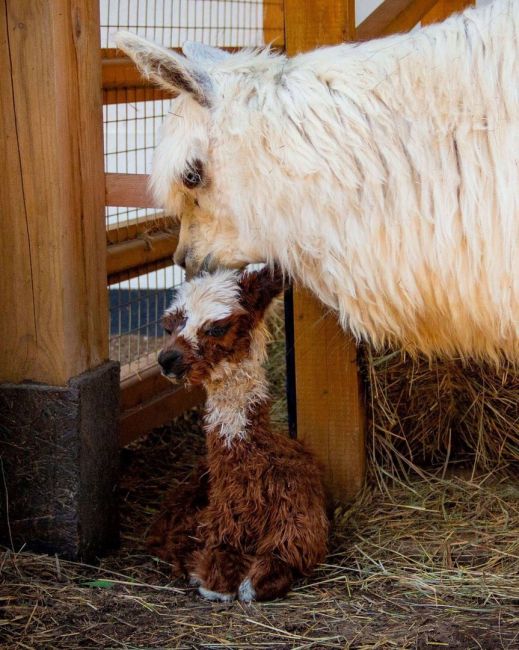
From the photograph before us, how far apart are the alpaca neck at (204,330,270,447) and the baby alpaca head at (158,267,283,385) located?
0.05 m

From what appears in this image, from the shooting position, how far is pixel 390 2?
4219 millimetres

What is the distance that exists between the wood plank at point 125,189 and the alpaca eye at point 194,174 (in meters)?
0.80

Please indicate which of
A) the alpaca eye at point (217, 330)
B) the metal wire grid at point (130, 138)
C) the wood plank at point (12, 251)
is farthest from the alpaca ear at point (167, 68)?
the metal wire grid at point (130, 138)

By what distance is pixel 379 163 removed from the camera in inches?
112

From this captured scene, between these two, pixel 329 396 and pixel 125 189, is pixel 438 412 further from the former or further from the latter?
pixel 125 189

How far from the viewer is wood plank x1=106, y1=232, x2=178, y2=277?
14.6 feet

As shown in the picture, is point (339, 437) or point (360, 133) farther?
point (339, 437)

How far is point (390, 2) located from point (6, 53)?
1726mm

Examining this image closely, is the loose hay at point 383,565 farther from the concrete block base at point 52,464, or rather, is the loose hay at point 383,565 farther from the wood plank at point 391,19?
the wood plank at point 391,19

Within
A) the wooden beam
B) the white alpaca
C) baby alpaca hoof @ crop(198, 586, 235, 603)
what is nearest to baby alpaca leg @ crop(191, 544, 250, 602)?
baby alpaca hoof @ crop(198, 586, 235, 603)

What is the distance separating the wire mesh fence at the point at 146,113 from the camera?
4.91m

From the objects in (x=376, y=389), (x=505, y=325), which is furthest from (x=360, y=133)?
(x=376, y=389)

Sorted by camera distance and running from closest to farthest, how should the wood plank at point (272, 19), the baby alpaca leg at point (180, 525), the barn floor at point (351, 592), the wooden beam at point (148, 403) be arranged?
the barn floor at point (351, 592), the baby alpaca leg at point (180, 525), the wooden beam at point (148, 403), the wood plank at point (272, 19)

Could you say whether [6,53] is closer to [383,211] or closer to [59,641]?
[383,211]
